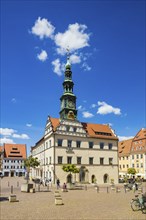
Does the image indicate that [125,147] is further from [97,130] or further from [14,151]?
[14,151]

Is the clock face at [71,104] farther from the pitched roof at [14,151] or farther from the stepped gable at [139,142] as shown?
the pitched roof at [14,151]


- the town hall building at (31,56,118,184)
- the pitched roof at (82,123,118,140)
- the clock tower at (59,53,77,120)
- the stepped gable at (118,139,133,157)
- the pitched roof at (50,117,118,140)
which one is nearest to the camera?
the town hall building at (31,56,118,184)

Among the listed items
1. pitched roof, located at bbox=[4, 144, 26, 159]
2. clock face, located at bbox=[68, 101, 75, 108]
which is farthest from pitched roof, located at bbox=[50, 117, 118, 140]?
pitched roof, located at bbox=[4, 144, 26, 159]

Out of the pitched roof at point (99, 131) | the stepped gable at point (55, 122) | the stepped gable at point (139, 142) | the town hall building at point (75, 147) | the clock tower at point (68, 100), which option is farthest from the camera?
the stepped gable at point (139, 142)

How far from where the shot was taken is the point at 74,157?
54062mm

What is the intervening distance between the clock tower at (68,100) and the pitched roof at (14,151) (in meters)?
46.7

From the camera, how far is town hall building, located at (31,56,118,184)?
173 feet

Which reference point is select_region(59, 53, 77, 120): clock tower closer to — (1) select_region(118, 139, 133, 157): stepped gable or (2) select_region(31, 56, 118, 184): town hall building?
(2) select_region(31, 56, 118, 184): town hall building

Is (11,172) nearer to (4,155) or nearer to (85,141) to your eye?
(4,155)

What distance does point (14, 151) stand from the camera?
333 feet

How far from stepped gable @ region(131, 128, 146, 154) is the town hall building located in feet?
55.6

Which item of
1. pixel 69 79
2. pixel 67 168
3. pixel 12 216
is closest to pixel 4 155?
pixel 69 79

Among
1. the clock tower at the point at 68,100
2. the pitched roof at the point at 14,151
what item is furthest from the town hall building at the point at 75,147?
the pitched roof at the point at 14,151

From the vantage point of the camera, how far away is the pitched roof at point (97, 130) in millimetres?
57606
